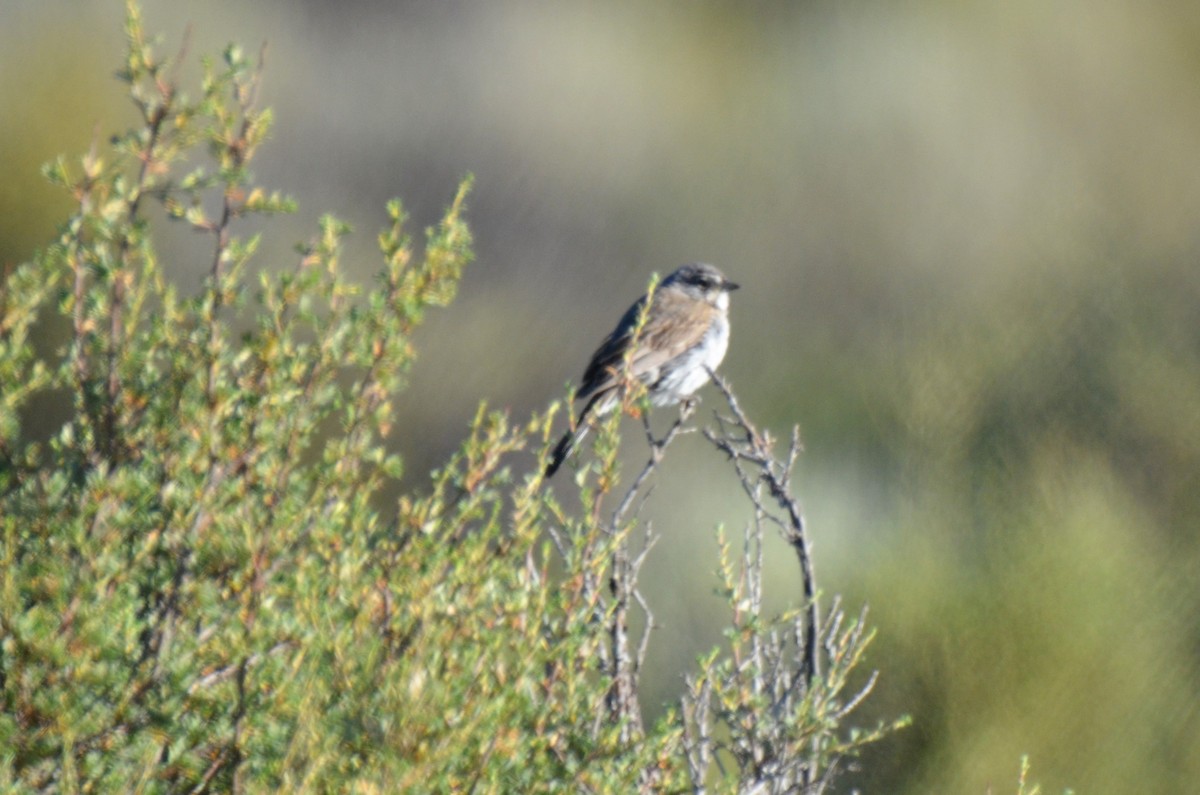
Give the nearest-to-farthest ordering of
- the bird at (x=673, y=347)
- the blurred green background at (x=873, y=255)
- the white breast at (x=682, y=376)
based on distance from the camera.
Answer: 1. the blurred green background at (x=873, y=255)
2. the bird at (x=673, y=347)
3. the white breast at (x=682, y=376)

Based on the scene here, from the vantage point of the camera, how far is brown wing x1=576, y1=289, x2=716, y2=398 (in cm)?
602

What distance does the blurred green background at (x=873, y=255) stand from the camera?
531 cm

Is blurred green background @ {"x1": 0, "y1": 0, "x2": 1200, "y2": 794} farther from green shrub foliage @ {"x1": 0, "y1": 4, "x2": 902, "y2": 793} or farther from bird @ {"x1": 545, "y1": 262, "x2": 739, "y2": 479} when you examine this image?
green shrub foliage @ {"x1": 0, "y1": 4, "x2": 902, "y2": 793}

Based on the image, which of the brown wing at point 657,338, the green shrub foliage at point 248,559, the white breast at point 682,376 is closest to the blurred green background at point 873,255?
the white breast at point 682,376

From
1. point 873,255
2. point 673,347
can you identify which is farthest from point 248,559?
point 873,255

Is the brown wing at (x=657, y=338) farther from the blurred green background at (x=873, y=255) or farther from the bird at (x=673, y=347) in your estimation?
the blurred green background at (x=873, y=255)

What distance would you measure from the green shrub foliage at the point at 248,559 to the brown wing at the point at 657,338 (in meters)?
3.47

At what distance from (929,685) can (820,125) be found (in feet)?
55.0

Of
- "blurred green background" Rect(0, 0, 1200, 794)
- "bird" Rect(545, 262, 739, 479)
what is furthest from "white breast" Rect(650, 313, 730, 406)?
"blurred green background" Rect(0, 0, 1200, 794)

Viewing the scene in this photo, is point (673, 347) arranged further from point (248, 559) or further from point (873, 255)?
point (873, 255)

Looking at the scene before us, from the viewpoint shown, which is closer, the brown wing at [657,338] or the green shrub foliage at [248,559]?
the green shrub foliage at [248,559]

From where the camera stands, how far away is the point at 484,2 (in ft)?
70.5

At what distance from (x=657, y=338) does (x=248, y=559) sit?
457 centimetres

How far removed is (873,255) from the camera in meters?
17.7
